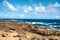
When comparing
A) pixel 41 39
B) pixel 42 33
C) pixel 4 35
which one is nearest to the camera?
pixel 41 39

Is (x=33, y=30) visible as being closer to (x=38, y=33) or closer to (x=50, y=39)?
(x=38, y=33)

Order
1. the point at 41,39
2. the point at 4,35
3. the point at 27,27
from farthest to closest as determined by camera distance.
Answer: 1. the point at 27,27
2. the point at 4,35
3. the point at 41,39

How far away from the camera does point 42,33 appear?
19.5m

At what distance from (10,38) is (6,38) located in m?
0.34

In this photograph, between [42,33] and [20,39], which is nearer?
[20,39]

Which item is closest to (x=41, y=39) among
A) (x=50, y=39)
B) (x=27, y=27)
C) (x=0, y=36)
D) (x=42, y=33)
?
(x=50, y=39)

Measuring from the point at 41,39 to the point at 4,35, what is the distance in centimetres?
313

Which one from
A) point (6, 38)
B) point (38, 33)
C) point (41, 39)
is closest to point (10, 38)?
point (6, 38)

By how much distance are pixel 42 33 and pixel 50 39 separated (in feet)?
18.3

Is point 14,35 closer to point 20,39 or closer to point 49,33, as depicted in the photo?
point 20,39

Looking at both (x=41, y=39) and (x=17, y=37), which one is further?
(x=17, y=37)

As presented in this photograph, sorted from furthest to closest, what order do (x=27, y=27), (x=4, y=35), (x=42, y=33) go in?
(x=27, y=27) < (x=42, y=33) < (x=4, y=35)

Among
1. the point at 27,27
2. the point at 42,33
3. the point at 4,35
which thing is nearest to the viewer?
the point at 4,35

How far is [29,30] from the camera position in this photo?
20078 millimetres
